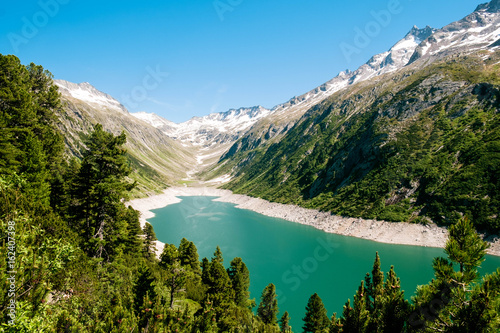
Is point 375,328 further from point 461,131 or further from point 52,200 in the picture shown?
point 461,131

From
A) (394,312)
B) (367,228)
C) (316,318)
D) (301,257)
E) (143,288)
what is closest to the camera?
(394,312)

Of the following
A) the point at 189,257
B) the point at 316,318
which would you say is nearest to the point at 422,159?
the point at 316,318

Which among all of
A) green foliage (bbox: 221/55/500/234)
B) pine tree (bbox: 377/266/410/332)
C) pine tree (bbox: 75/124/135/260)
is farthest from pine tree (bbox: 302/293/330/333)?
green foliage (bbox: 221/55/500/234)

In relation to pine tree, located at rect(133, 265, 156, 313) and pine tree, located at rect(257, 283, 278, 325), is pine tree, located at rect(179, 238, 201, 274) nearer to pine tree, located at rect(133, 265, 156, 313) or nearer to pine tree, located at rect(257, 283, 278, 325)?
pine tree, located at rect(257, 283, 278, 325)

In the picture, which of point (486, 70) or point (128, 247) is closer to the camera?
point (128, 247)

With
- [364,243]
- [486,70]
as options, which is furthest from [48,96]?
[486,70]

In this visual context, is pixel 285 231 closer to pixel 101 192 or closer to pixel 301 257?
pixel 301 257
